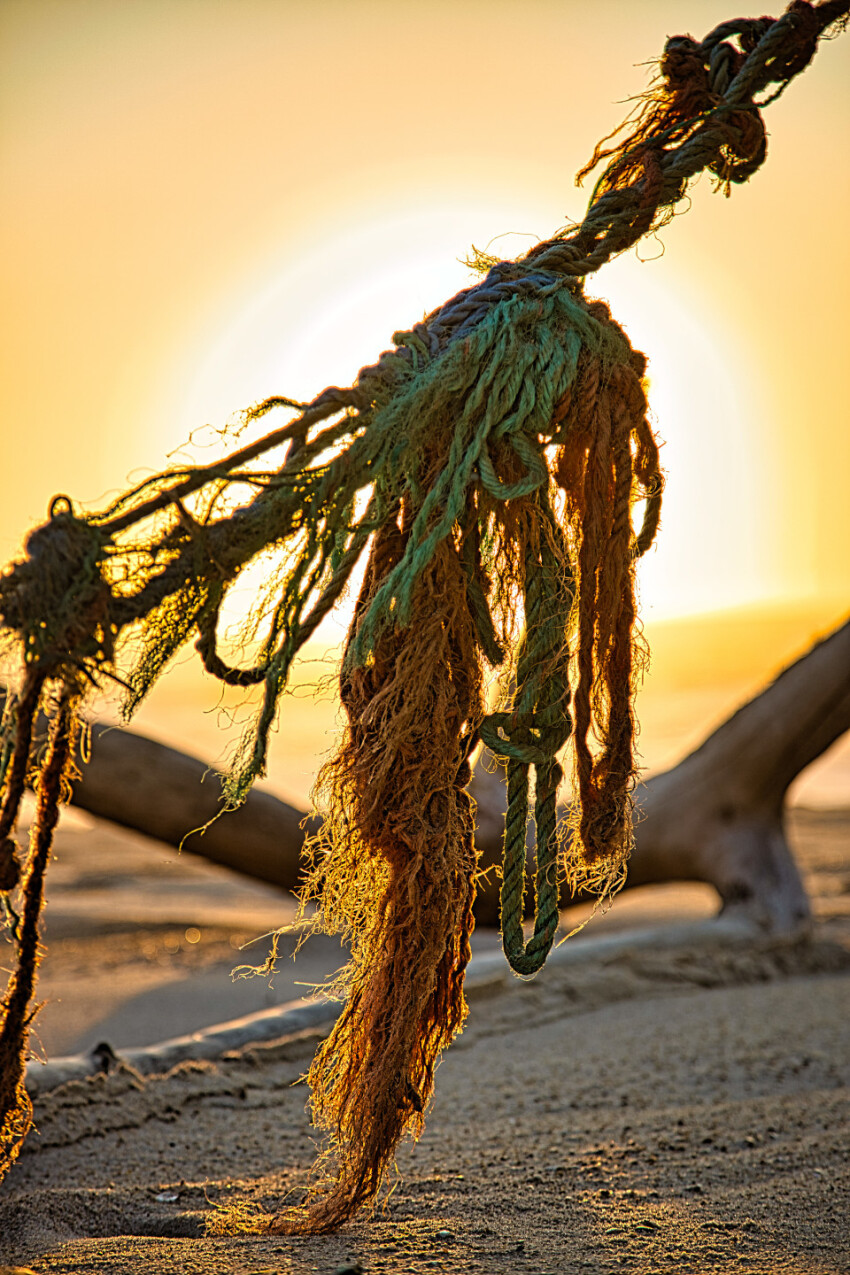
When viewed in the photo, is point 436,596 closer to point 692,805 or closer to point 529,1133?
point 529,1133

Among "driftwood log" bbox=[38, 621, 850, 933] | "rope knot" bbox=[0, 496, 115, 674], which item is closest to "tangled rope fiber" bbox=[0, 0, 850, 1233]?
"rope knot" bbox=[0, 496, 115, 674]

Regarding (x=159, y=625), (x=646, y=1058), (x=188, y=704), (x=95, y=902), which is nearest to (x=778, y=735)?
(x=646, y=1058)

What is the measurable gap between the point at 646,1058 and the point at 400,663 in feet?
7.21

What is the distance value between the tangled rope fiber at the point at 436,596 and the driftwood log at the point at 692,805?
9.62 feet

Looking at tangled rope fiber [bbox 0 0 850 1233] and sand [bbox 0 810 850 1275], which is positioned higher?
tangled rope fiber [bbox 0 0 850 1233]

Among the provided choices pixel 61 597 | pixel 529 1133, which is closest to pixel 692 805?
pixel 529 1133

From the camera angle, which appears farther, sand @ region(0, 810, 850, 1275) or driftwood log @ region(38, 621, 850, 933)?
driftwood log @ region(38, 621, 850, 933)

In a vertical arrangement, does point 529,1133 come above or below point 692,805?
below

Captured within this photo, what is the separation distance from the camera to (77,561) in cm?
181

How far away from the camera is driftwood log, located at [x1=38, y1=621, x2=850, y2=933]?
5082 mm

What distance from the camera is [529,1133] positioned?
9.47 feet

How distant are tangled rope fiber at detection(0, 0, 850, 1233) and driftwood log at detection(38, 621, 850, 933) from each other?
115 inches

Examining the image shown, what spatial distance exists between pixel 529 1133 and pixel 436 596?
5.50 ft

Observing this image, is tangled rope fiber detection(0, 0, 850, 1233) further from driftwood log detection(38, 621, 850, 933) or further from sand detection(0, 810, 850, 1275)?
driftwood log detection(38, 621, 850, 933)
